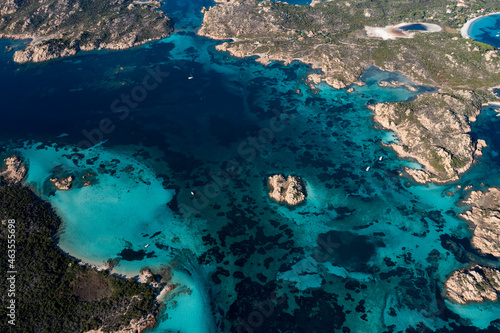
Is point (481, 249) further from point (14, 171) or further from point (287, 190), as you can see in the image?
point (14, 171)

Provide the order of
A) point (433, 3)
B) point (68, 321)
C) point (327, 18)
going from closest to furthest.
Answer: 1. point (68, 321)
2. point (327, 18)
3. point (433, 3)

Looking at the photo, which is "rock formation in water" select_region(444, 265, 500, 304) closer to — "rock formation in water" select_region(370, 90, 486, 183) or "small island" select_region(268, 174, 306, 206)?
"rock formation in water" select_region(370, 90, 486, 183)

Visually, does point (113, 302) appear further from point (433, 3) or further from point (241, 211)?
point (433, 3)

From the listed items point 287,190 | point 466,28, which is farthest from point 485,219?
point 466,28

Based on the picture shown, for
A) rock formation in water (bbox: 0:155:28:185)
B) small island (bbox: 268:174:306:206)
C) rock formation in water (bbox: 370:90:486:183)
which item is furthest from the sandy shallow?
rock formation in water (bbox: 0:155:28:185)

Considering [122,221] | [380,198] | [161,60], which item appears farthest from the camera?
[161,60]

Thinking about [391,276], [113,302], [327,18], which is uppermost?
[327,18]

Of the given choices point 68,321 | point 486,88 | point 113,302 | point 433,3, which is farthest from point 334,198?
point 433,3
